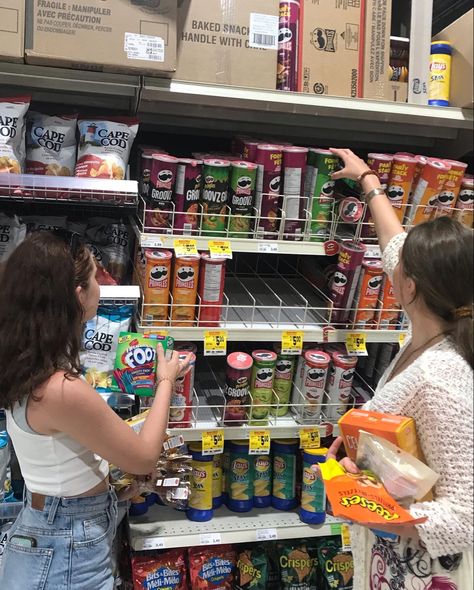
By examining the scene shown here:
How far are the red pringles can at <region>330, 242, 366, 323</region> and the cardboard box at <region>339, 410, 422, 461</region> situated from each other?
0.75m

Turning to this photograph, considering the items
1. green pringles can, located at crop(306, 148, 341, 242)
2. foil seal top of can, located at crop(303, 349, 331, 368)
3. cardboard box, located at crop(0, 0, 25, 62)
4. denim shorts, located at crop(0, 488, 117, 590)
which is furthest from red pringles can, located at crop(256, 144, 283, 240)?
denim shorts, located at crop(0, 488, 117, 590)

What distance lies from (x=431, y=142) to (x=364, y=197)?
88 centimetres

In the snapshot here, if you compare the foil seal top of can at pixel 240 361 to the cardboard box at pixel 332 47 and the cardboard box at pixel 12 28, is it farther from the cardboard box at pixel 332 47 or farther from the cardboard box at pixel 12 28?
the cardboard box at pixel 12 28

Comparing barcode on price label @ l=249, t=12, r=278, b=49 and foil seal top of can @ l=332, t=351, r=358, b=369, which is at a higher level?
barcode on price label @ l=249, t=12, r=278, b=49

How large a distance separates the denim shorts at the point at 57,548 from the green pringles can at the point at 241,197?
3.29 ft

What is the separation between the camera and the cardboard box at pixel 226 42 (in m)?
1.95

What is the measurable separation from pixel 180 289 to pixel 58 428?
0.73 m

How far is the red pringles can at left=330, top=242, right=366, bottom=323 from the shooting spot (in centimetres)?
210

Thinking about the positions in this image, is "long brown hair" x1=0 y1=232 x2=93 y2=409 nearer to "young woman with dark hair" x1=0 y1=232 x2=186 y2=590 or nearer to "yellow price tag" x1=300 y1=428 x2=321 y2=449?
"young woman with dark hair" x1=0 y1=232 x2=186 y2=590

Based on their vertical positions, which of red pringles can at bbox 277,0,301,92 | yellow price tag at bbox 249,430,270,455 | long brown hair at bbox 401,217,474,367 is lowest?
yellow price tag at bbox 249,430,270,455

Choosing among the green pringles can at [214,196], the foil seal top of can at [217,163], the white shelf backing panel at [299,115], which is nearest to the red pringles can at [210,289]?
the green pringles can at [214,196]

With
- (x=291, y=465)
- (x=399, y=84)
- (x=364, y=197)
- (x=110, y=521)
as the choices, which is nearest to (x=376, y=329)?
(x=364, y=197)

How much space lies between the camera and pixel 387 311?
7.29 ft

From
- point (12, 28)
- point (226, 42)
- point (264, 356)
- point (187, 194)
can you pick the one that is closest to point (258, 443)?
point (264, 356)
